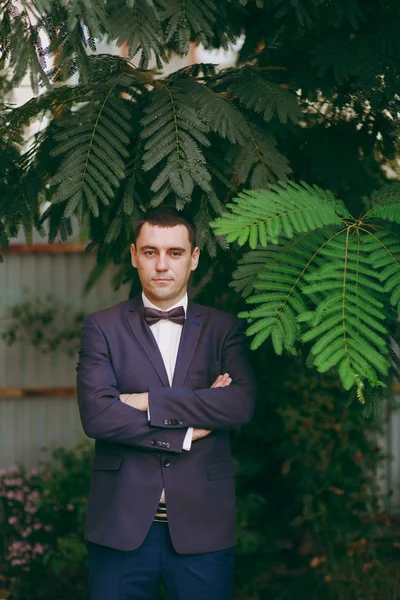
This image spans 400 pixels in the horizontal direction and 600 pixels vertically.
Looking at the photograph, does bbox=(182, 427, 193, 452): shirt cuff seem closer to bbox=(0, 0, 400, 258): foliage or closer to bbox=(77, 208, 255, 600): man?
bbox=(77, 208, 255, 600): man

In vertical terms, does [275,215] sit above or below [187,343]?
above

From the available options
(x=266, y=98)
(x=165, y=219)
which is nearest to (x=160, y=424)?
(x=165, y=219)

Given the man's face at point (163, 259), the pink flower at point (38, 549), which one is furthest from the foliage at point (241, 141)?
the pink flower at point (38, 549)

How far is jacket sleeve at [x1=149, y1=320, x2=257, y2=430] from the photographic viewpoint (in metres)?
2.99

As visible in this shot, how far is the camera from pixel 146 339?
3.13 metres

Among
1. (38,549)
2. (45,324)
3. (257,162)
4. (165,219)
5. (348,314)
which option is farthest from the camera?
(45,324)

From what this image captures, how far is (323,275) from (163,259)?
57 centimetres

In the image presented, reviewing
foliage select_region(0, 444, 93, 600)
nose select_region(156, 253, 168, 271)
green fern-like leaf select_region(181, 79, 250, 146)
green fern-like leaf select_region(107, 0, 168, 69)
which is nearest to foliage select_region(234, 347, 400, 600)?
foliage select_region(0, 444, 93, 600)

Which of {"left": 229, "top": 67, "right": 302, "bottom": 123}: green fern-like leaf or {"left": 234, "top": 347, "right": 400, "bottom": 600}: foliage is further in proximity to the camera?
{"left": 234, "top": 347, "right": 400, "bottom": 600}: foliage

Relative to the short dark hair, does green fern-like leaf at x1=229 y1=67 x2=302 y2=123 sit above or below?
above

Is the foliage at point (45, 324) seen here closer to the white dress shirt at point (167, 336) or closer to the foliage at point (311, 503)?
the foliage at point (311, 503)

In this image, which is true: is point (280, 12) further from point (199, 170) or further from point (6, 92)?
point (6, 92)

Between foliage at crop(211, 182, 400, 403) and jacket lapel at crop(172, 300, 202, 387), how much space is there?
0.78 ft

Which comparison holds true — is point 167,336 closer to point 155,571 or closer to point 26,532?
point 155,571
